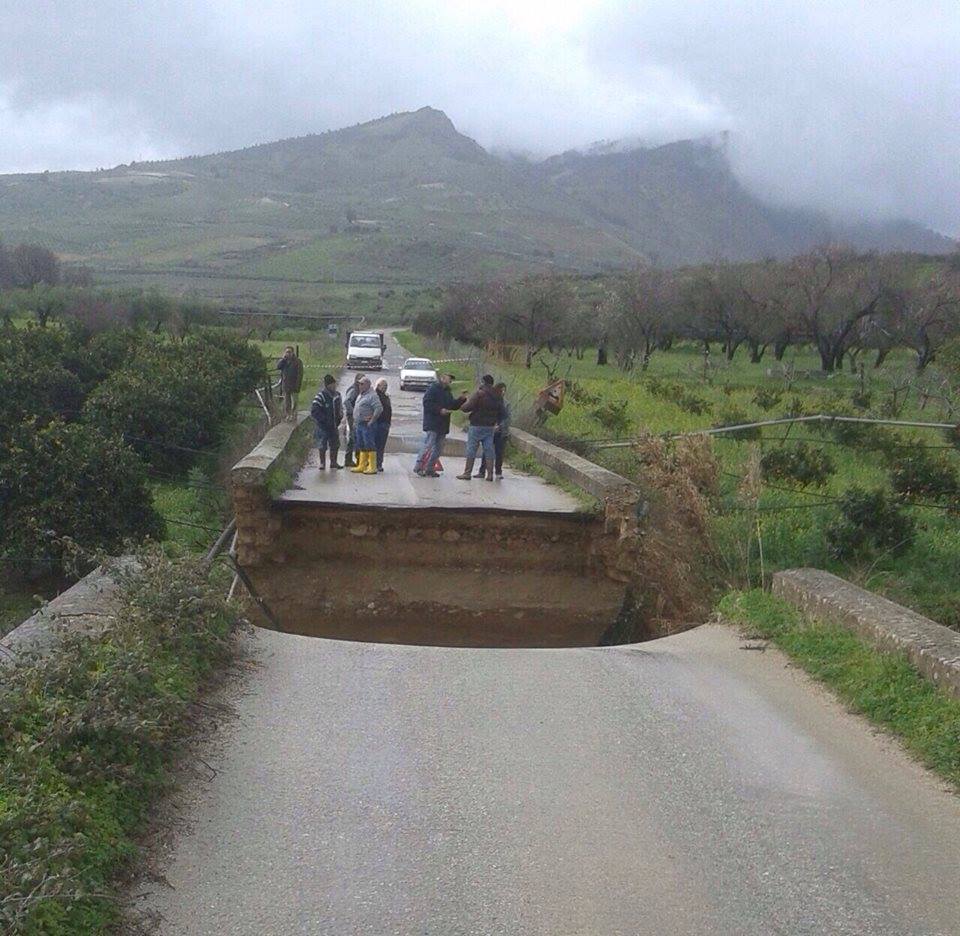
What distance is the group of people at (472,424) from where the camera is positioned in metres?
15.5

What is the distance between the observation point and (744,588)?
443 inches

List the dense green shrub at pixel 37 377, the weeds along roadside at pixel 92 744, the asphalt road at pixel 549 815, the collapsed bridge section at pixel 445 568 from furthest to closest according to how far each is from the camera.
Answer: the dense green shrub at pixel 37 377 < the collapsed bridge section at pixel 445 568 < the asphalt road at pixel 549 815 < the weeds along roadside at pixel 92 744

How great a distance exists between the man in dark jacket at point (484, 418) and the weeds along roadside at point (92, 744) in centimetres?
883

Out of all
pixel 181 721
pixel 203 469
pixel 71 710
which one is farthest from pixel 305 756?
pixel 203 469

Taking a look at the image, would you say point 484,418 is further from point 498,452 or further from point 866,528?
point 866,528

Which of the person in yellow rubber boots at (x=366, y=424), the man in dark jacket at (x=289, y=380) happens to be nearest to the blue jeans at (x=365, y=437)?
the person in yellow rubber boots at (x=366, y=424)

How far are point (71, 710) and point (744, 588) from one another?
25.6 ft

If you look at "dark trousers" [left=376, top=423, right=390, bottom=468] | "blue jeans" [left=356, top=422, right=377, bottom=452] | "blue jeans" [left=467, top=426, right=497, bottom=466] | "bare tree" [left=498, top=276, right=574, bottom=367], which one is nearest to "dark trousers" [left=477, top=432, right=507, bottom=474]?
"blue jeans" [left=467, top=426, right=497, bottom=466]

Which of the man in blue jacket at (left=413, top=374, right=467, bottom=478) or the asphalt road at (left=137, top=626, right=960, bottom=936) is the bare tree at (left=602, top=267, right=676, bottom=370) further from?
the asphalt road at (left=137, top=626, right=960, bottom=936)

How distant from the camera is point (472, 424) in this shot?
1571cm

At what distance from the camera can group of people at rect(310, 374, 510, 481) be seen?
51.0 ft

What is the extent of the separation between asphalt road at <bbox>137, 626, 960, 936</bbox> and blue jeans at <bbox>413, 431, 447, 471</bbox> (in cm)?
885

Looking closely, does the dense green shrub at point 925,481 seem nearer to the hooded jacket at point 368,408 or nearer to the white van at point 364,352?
the hooded jacket at point 368,408

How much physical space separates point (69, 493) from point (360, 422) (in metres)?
4.34
